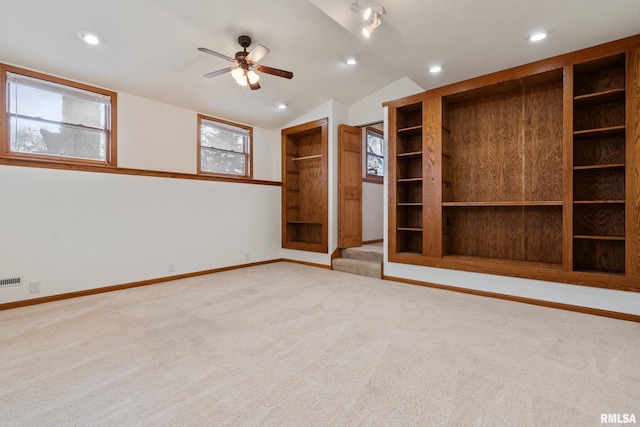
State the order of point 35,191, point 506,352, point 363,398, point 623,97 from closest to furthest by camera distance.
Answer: point 363,398 < point 506,352 < point 623,97 < point 35,191

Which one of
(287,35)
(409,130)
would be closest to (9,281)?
(287,35)

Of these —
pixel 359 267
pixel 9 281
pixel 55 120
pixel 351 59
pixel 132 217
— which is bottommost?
pixel 359 267

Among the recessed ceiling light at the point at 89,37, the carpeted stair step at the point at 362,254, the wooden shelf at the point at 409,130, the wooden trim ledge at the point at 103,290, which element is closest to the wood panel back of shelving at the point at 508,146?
the wooden shelf at the point at 409,130

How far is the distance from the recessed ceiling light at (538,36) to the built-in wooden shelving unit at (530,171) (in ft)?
1.51

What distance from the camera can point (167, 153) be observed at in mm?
4465

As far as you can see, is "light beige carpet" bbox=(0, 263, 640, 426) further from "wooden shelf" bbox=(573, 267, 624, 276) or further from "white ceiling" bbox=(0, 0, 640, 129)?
"white ceiling" bbox=(0, 0, 640, 129)

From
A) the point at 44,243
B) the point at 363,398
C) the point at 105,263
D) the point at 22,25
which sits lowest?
the point at 363,398

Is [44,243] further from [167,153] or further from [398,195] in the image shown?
[398,195]

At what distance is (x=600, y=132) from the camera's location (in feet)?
9.61

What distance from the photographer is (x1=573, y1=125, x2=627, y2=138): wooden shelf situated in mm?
2788

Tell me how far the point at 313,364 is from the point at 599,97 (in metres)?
3.70

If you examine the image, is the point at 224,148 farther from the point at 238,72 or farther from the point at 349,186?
the point at 349,186

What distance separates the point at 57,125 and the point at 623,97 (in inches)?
248

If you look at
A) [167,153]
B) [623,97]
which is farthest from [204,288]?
[623,97]
